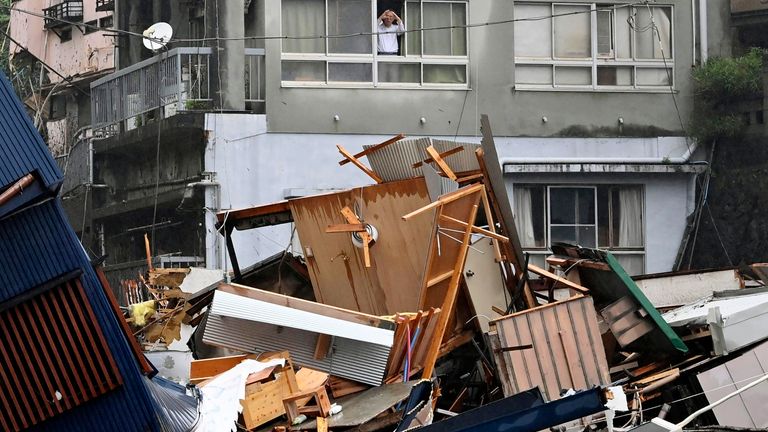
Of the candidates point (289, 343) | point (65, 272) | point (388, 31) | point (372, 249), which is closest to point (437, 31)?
point (388, 31)

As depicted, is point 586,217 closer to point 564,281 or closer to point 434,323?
point 564,281

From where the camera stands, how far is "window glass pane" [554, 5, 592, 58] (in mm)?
22688

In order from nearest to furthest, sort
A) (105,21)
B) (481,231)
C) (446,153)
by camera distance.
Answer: (481,231) → (446,153) → (105,21)

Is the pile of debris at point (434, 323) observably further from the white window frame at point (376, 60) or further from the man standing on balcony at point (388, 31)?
the man standing on balcony at point (388, 31)

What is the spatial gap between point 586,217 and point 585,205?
24 centimetres

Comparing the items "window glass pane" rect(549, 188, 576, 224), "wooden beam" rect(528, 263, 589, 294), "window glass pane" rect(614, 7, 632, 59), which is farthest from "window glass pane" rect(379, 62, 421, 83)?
"wooden beam" rect(528, 263, 589, 294)

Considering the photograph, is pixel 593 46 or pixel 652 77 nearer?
pixel 593 46

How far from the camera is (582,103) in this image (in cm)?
2291

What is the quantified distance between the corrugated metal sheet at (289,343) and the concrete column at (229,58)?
1029cm

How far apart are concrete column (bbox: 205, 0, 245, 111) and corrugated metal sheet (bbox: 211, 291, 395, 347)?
10.4 m

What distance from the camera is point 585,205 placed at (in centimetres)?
2247

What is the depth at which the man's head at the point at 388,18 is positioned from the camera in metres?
21.9

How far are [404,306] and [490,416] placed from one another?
4169mm

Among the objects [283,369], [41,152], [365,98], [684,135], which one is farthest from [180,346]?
[684,135]
